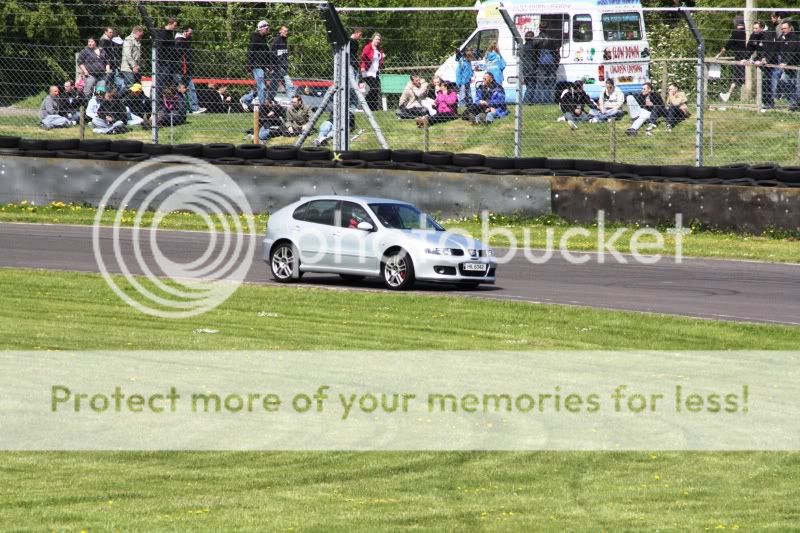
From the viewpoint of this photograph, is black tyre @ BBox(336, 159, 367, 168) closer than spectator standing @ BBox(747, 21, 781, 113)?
No

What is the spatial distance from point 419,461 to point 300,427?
1.35 meters

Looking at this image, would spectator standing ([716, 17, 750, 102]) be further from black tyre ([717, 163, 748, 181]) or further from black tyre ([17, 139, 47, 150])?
black tyre ([17, 139, 47, 150])

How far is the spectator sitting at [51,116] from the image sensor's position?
26.1 metres

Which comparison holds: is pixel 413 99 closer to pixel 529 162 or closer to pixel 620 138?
pixel 529 162

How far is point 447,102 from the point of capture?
24984 mm

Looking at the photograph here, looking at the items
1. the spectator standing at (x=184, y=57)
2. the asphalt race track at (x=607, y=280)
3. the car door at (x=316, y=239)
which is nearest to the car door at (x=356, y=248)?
the car door at (x=316, y=239)

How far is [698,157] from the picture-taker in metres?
23.6

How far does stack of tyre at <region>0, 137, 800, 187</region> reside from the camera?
22.3m

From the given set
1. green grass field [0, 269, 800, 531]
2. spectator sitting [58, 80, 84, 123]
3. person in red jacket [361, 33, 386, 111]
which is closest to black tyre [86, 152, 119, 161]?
spectator sitting [58, 80, 84, 123]

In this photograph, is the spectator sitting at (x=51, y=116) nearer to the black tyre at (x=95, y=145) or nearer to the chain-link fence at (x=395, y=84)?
the chain-link fence at (x=395, y=84)

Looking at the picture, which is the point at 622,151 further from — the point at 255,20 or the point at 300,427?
the point at 300,427

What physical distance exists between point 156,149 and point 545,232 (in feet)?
24.0

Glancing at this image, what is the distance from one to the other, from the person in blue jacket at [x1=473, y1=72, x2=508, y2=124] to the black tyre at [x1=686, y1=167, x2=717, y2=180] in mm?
3706

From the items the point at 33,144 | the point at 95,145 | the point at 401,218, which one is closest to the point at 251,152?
the point at 95,145
